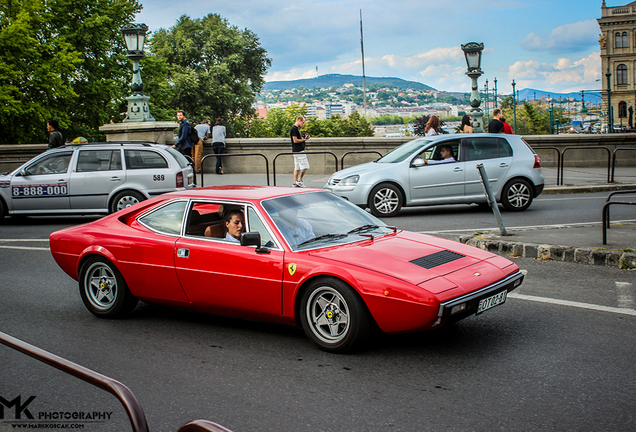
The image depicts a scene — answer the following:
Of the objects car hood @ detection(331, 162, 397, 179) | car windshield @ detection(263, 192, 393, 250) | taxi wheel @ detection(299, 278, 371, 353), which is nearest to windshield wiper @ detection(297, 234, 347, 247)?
car windshield @ detection(263, 192, 393, 250)

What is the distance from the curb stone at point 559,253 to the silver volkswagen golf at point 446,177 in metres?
3.91

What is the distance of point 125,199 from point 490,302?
9.79m

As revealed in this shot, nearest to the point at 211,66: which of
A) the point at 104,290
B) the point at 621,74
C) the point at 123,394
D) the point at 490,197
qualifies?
the point at 490,197

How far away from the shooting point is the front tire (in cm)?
1277

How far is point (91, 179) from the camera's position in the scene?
12812 millimetres

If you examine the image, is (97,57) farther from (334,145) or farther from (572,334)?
(572,334)

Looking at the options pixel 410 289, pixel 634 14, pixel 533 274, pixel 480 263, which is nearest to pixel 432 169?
pixel 533 274

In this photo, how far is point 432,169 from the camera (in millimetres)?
12672

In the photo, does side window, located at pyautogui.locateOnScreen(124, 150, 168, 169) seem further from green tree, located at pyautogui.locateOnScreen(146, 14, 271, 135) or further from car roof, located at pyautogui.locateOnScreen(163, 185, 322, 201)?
green tree, located at pyautogui.locateOnScreen(146, 14, 271, 135)

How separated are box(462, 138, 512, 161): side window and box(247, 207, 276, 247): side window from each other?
8.31 m

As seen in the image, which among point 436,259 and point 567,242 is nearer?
point 436,259

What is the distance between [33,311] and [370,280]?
12.3ft

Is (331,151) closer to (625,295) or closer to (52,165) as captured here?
(52,165)

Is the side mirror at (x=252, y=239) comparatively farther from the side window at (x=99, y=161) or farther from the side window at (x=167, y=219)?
the side window at (x=99, y=161)
